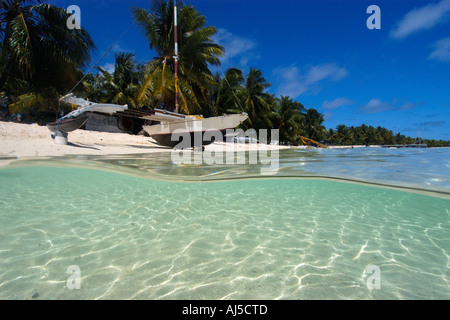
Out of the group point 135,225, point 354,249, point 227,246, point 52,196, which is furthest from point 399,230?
point 52,196

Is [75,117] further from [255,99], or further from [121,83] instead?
[255,99]

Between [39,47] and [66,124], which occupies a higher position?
[39,47]

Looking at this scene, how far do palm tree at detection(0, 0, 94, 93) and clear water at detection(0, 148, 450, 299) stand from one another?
332 inches

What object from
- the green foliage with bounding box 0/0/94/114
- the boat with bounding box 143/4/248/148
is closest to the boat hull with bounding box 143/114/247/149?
the boat with bounding box 143/4/248/148

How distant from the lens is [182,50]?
58.8 feet

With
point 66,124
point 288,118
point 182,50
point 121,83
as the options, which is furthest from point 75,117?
point 288,118

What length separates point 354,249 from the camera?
2.43 m

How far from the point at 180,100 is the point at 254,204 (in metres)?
14.7

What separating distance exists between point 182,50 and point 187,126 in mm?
9325

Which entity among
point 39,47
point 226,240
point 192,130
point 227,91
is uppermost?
point 227,91

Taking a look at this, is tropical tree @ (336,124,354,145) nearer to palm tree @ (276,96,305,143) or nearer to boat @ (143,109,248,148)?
palm tree @ (276,96,305,143)

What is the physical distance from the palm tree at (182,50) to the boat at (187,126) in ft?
12.9

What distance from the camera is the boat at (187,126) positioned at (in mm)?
12078

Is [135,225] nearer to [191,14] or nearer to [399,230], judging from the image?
[399,230]
